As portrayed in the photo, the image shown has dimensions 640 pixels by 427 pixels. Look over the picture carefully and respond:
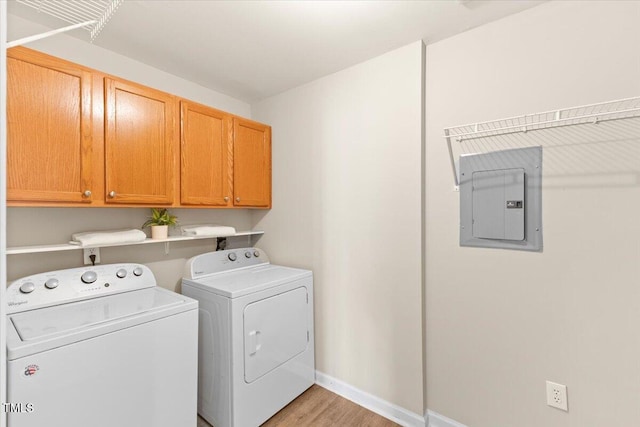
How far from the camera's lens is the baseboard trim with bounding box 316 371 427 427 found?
6.07 ft

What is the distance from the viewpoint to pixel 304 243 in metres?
2.41

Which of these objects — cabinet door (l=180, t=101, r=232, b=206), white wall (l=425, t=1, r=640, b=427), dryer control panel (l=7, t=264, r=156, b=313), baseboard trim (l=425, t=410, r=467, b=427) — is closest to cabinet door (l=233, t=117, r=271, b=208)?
cabinet door (l=180, t=101, r=232, b=206)

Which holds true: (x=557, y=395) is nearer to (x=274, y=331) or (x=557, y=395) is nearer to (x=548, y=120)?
(x=548, y=120)

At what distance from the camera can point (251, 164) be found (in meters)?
2.44

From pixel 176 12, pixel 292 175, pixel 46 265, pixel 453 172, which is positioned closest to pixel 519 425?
pixel 453 172

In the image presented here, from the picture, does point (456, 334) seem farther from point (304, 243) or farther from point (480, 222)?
point (304, 243)

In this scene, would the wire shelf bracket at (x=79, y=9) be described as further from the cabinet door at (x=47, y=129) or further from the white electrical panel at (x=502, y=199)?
the white electrical panel at (x=502, y=199)

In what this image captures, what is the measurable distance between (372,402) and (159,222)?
189 cm

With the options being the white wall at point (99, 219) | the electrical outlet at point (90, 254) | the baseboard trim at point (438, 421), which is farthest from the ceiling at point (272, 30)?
the baseboard trim at point (438, 421)

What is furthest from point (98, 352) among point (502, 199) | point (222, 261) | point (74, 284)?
point (502, 199)

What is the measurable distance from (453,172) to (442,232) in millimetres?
368

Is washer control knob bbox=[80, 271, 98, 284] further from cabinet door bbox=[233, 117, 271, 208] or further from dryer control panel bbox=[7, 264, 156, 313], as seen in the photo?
cabinet door bbox=[233, 117, 271, 208]

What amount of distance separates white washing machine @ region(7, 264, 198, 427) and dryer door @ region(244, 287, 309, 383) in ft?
1.10

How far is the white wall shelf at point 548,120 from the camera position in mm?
1319
